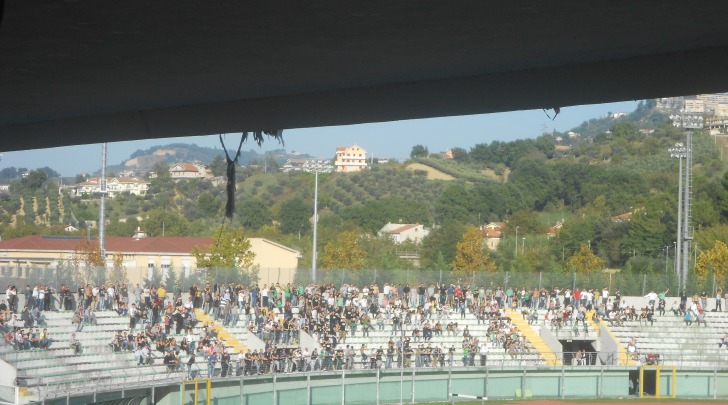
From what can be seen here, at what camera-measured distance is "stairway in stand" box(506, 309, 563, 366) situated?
1093 inches

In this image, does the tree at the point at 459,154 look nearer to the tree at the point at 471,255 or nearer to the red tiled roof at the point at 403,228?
the red tiled roof at the point at 403,228

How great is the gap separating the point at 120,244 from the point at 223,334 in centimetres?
3191

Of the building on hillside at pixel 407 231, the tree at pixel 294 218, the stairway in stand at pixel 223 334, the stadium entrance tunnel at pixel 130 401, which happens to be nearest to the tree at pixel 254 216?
the tree at pixel 294 218

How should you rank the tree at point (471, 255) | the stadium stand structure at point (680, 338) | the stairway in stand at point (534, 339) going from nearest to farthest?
1. the stairway in stand at point (534, 339)
2. the stadium stand structure at point (680, 338)
3. the tree at point (471, 255)

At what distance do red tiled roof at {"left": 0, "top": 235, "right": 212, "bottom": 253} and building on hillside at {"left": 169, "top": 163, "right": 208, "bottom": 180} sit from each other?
195ft

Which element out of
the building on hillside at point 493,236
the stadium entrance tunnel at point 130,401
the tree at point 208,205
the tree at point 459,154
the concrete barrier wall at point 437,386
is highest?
the tree at point 459,154

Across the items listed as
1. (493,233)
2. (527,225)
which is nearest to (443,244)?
(493,233)

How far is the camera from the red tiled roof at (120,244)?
53.1 metres

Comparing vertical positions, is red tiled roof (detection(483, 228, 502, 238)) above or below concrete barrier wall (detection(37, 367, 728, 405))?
above

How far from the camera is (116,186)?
130125 millimetres

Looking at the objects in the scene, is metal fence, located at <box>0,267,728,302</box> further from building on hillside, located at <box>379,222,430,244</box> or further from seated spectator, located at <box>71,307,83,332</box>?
building on hillside, located at <box>379,222,430,244</box>

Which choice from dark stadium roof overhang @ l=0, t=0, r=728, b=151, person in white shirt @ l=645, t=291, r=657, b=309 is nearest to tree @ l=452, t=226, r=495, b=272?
person in white shirt @ l=645, t=291, r=657, b=309

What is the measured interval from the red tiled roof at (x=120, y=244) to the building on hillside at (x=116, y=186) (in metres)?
54.4

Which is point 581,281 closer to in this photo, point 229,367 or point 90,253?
point 229,367
